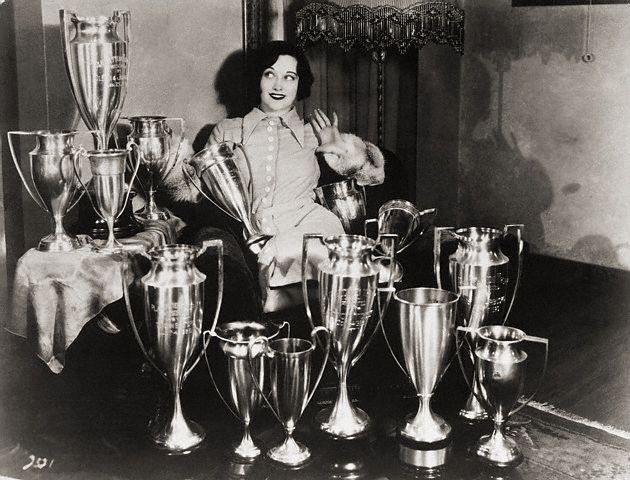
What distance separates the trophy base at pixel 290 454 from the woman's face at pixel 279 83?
53.4 inches

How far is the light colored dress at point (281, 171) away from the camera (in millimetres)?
2727

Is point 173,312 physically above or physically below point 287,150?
below

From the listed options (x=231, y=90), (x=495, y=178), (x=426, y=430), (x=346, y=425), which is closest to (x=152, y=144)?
(x=231, y=90)

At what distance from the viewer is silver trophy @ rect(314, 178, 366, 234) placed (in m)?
2.80

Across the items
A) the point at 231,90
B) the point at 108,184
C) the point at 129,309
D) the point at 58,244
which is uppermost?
the point at 231,90

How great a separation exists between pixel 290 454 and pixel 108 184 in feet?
2.68

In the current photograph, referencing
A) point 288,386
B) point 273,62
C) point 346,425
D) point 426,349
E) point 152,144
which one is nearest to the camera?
point 288,386

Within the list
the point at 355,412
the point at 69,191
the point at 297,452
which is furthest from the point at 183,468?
the point at 69,191

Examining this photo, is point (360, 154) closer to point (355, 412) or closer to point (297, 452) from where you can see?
point (355, 412)

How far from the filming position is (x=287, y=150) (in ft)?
9.32

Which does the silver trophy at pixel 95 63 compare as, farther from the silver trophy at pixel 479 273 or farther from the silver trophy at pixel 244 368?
the silver trophy at pixel 479 273

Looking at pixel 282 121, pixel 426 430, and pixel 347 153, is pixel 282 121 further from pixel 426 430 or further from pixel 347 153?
pixel 426 430

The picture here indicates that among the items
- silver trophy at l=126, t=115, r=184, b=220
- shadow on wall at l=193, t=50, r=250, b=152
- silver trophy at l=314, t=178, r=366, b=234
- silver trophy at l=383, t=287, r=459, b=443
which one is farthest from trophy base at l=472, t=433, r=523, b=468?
shadow on wall at l=193, t=50, r=250, b=152

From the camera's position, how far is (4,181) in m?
2.47
